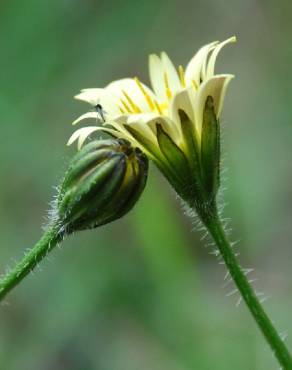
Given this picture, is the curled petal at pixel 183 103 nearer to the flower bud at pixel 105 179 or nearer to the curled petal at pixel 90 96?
the flower bud at pixel 105 179

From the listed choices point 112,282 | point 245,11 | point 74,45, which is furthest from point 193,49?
point 112,282

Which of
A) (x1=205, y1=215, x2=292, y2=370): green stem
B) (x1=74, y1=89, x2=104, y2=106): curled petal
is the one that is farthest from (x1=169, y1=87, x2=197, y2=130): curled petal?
(x1=205, y1=215, x2=292, y2=370): green stem

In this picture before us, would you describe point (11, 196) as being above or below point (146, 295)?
above

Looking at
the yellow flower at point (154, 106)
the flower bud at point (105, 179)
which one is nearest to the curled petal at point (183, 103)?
the yellow flower at point (154, 106)

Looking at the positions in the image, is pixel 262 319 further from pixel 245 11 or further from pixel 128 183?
pixel 245 11

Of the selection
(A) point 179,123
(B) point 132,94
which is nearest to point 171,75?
(B) point 132,94

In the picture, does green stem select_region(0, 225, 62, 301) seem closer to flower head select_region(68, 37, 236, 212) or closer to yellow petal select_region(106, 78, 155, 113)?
flower head select_region(68, 37, 236, 212)
